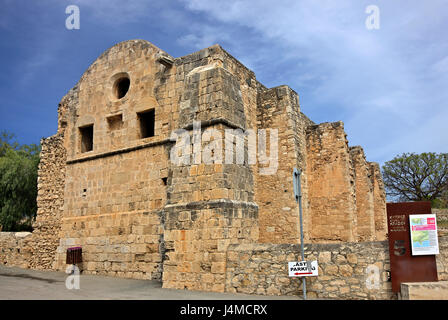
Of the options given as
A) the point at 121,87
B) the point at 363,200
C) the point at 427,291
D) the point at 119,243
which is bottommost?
the point at 427,291

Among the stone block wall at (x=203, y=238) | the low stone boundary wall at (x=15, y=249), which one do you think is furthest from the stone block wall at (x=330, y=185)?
the low stone boundary wall at (x=15, y=249)

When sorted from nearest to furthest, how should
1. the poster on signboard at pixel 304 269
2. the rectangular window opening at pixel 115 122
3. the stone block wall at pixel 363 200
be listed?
the poster on signboard at pixel 304 269 < the rectangular window opening at pixel 115 122 < the stone block wall at pixel 363 200

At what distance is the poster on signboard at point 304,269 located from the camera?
6559 millimetres

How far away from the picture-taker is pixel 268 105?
447 inches

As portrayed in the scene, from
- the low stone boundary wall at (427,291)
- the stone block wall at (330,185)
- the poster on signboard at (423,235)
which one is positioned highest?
the stone block wall at (330,185)

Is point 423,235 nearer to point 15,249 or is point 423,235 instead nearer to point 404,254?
point 404,254

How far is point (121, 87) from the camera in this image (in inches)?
476

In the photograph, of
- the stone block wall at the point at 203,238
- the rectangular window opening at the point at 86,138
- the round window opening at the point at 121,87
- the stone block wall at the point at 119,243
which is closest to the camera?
the stone block wall at the point at 203,238

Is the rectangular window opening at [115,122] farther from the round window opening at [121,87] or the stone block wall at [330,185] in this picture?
the stone block wall at [330,185]

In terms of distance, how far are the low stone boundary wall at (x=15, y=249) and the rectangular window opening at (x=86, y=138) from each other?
3.55 m

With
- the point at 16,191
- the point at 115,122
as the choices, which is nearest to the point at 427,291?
the point at 115,122

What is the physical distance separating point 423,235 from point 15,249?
12.5 metres

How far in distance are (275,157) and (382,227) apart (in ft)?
28.0
